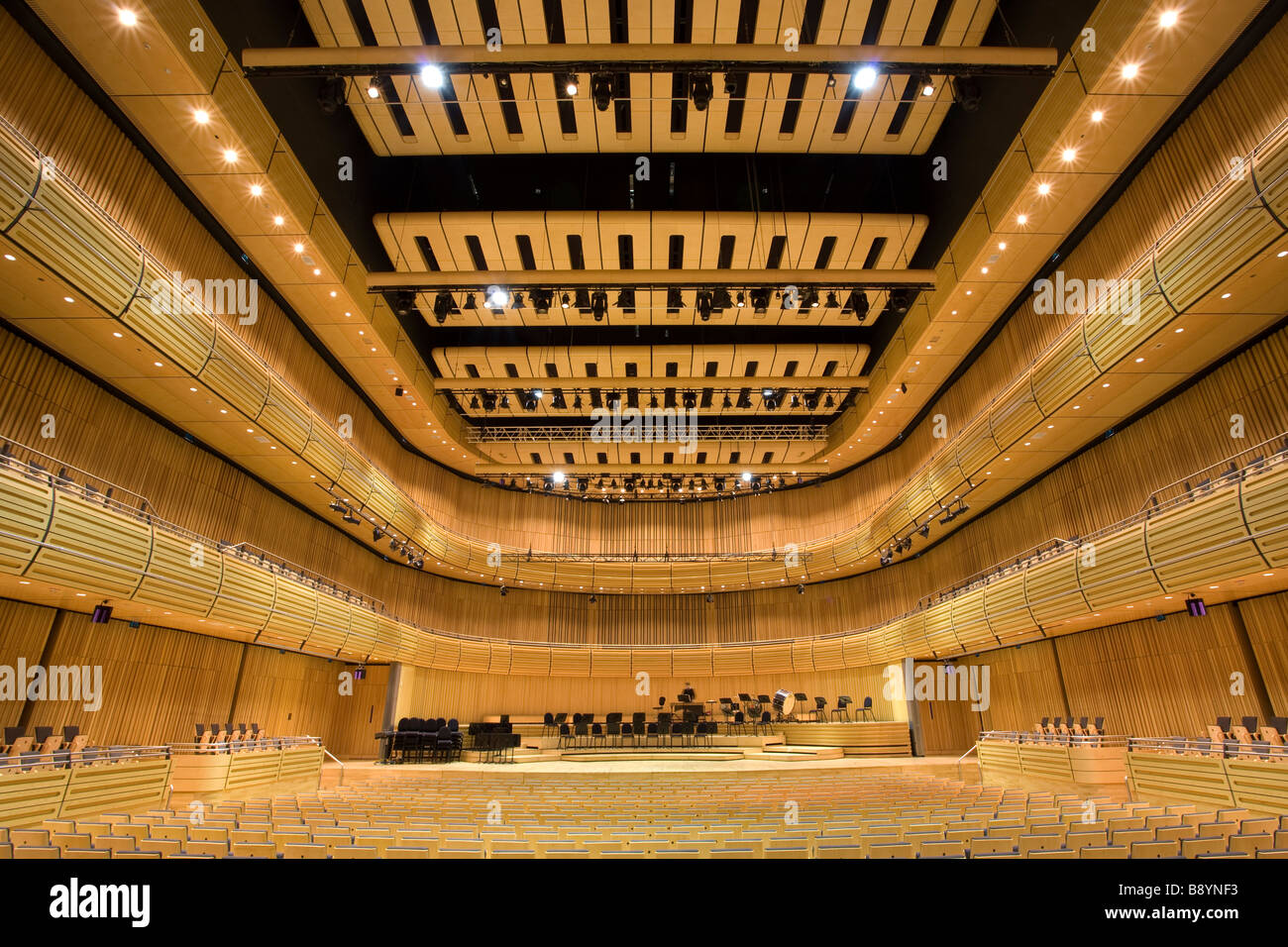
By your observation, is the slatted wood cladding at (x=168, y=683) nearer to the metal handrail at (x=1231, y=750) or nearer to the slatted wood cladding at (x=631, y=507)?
the slatted wood cladding at (x=631, y=507)

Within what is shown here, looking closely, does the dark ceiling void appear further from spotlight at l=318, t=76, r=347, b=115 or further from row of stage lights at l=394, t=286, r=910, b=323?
spotlight at l=318, t=76, r=347, b=115

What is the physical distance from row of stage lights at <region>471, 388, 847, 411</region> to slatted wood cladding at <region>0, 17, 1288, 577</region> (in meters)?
2.95

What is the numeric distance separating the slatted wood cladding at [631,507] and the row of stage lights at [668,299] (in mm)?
3023

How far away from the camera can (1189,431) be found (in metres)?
10.7

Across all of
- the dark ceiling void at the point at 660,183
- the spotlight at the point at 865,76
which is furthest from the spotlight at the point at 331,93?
the spotlight at the point at 865,76

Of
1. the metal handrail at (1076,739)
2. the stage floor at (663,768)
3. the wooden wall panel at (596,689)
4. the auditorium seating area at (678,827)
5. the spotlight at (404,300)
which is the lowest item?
the stage floor at (663,768)

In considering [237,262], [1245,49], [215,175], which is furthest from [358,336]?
[1245,49]

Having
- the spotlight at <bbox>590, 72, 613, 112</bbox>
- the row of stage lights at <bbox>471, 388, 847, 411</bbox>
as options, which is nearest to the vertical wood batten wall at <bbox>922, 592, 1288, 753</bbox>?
the row of stage lights at <bbox>471, 388, 847, 411</bbox>

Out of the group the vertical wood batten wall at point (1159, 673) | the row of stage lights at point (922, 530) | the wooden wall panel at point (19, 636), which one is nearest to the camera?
the wooden wall panel at point (19, 636)

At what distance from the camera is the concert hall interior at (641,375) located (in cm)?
774

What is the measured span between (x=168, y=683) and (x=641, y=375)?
12332 millimetres
